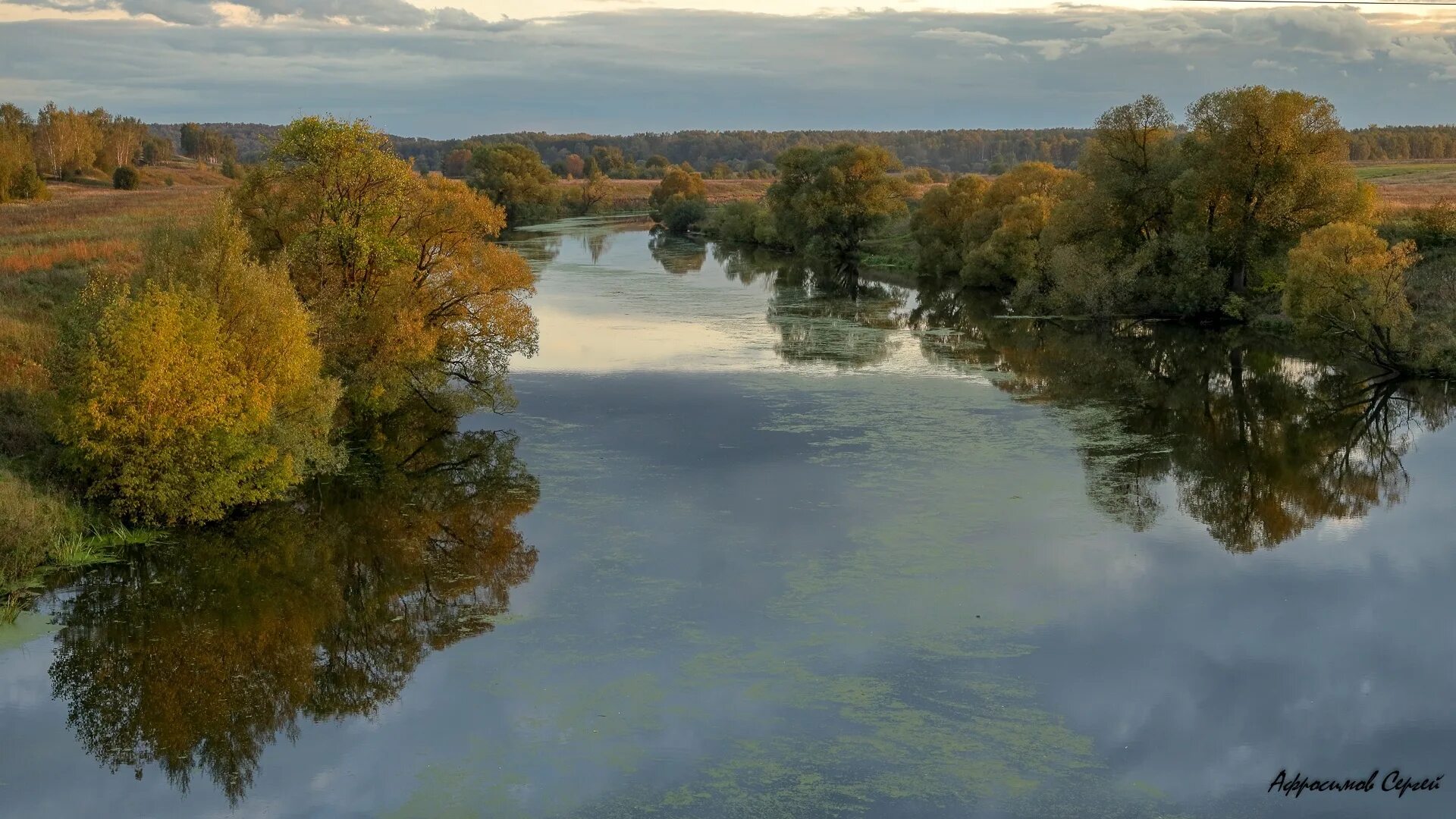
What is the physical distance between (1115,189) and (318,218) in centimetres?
2451

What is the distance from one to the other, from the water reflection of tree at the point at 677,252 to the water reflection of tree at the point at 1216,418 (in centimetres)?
2127

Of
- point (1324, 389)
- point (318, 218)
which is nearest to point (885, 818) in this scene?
point (318, 218)

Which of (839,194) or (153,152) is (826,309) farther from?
(153,152)

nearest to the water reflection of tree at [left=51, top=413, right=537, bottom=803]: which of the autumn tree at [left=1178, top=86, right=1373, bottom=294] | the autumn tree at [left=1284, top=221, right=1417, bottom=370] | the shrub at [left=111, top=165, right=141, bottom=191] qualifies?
the autumn tree at [left=1284, top=221, right=1417, bottom=370]

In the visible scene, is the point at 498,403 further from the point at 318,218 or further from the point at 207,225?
the point at 207,225

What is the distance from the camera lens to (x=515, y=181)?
79188mm

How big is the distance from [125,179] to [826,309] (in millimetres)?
53512

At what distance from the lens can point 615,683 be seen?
1203 centimetres

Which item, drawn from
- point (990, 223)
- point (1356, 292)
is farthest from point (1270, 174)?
point (990, 223)

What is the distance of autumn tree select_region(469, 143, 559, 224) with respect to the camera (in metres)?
79.5

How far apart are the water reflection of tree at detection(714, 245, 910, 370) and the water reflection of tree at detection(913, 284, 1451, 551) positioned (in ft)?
6.74

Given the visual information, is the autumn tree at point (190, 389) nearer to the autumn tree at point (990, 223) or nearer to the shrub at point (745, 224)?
the autumn tree at point (990, 223)

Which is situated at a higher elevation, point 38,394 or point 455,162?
point 455,162

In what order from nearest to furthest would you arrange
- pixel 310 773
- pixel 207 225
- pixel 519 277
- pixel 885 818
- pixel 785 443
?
pixel 885 818
pixel 310 773
pixel 207 225
pixel 785 443
pixel 519 277
